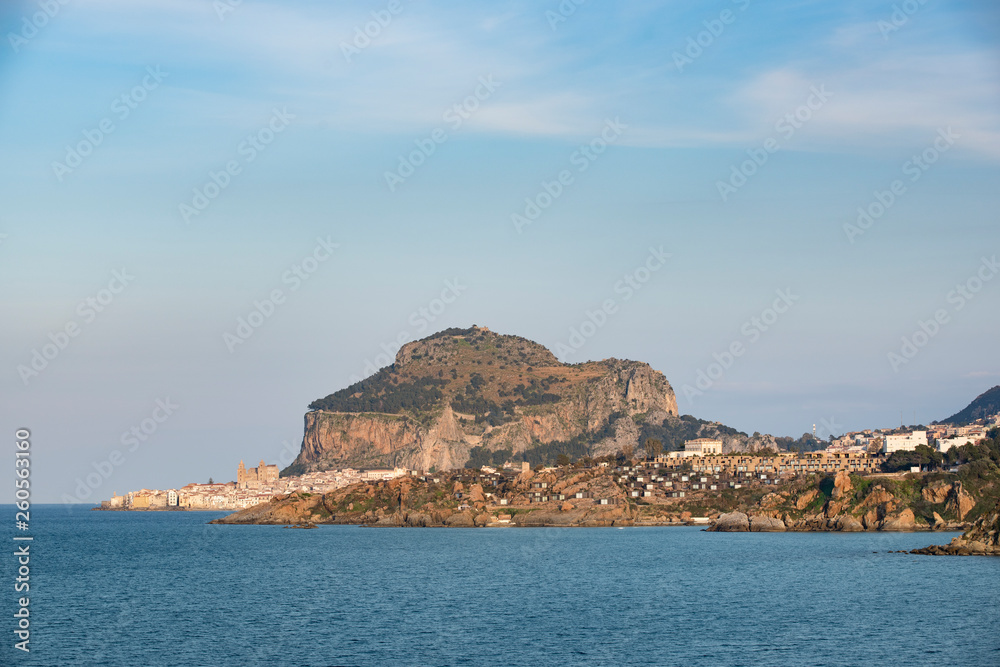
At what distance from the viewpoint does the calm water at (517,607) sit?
4634 cm

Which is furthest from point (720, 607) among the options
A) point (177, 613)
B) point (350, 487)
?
point (350, 487)

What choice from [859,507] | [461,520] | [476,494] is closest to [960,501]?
[859,507]

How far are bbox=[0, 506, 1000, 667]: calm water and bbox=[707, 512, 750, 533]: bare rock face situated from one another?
32737 millimetres

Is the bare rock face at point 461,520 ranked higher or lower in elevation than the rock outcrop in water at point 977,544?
higher

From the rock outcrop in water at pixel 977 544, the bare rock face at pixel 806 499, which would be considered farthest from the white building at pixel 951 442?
the rock outcrop in water at pixel 977 544

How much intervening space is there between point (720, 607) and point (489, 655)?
19.9 m

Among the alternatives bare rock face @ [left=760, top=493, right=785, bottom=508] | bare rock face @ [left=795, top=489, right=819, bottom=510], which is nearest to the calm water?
bare rock face @ [left=795, top=489, right=819, bottom=510]

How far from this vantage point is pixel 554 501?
166m

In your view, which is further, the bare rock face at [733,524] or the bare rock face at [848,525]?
the bare rock face at [733,524]

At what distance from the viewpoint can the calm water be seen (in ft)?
152

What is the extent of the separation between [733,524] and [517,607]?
283 ft

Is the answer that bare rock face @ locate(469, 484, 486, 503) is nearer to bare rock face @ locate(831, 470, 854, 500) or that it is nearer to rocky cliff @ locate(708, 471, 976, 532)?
rocky cliff @ locate(708, 471, 976, 532)

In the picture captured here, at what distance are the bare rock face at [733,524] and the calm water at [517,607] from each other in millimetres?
32737

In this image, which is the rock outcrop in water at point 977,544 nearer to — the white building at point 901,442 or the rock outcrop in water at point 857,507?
the rock outcrop in water at point 857,507
